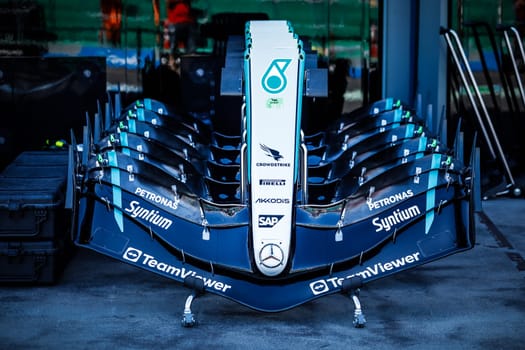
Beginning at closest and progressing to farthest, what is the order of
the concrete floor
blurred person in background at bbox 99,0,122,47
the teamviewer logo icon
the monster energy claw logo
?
the concrete floor < the teamviewer logo icon < the monster energy claw logo < blurred person in background at bbox 99,0,122,47

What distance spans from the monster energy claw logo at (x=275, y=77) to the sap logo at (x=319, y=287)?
1.36 metres

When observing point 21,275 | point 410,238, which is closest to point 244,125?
point 410,238

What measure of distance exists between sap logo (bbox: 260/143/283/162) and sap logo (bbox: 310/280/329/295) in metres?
0.88

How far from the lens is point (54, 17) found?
1291cm

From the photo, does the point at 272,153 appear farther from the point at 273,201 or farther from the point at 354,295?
the point at 354,295

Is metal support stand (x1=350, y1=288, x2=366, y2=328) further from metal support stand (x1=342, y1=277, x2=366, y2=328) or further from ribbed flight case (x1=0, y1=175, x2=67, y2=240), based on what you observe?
ribbed flight case (x1=0, y1=175, x2=67, y2=240)

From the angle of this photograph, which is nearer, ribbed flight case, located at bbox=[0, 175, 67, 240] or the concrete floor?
the concrete floor

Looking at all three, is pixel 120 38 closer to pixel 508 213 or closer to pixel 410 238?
pixel 508 213

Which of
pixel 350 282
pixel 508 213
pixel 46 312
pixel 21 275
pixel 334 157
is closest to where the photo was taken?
pixel 350 282

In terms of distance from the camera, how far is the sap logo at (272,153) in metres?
7.79

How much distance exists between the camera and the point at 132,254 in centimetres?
778

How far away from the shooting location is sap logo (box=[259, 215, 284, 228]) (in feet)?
25.1

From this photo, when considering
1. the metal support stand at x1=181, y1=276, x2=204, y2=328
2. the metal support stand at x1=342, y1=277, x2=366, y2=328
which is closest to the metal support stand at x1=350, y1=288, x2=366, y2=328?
the metal support stand at x1=342, y1=277, x2=366, y2=328

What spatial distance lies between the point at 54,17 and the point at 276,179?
599 centimetres
